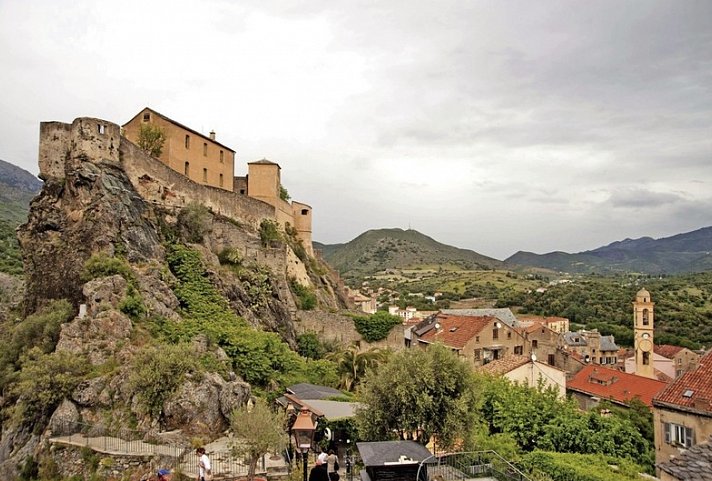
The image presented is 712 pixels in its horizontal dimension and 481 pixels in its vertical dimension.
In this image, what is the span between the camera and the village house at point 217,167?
38344mm

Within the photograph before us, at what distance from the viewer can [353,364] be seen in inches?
1300

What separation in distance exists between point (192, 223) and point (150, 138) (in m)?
7.47

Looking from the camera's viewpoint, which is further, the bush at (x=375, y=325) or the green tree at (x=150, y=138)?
the bush at (x=375, y=325)

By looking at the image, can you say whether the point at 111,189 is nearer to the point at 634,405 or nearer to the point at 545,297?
the point at 634,405

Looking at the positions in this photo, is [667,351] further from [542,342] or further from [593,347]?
[542,342]

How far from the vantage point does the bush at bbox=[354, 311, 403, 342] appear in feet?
131

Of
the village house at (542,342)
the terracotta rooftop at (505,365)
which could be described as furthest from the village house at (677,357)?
the terracotta rooftop at (505,365)

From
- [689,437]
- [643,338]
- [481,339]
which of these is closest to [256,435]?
[689,437]

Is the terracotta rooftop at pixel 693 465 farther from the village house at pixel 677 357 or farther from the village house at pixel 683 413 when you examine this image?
the village house at pixel 677 357

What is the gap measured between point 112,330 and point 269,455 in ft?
31.4

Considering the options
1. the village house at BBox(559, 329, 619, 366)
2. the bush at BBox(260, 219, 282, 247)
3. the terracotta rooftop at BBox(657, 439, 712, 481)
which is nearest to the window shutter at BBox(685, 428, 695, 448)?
the terracotta rooftop at BBox(657, 439, 712, 481)

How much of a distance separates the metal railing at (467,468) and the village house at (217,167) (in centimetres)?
2939

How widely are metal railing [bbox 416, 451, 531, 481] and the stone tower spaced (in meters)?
34.7

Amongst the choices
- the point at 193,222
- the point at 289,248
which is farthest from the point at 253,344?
the point at 289,248
